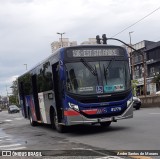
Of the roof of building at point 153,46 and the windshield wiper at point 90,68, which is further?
the roof of building at point 153,46

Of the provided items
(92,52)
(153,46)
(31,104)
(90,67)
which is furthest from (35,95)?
(153,46)

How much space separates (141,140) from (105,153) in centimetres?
205

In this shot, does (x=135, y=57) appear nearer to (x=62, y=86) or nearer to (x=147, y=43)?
(x=147, y=43)

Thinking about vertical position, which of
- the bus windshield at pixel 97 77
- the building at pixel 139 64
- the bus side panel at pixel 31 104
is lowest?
the bus side panel at pixel 31 104

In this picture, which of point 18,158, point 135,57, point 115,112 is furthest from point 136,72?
point 18,158

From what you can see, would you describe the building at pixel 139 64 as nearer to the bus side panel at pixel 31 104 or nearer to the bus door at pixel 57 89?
the bus side panel at pixel 31 104

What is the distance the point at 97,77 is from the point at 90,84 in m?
0.37

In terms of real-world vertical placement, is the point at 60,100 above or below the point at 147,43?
below

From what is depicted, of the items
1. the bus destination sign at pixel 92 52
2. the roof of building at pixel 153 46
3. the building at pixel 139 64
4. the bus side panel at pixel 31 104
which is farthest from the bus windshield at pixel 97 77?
the building at pixel 139 64

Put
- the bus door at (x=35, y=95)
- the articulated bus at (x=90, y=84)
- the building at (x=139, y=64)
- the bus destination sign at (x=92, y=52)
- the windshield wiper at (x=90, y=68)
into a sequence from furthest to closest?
the building at (x=139, y=64) → the bus door at (x=35, y=95) → the bus destination sign at (x=92, y=52) → the windshield wiper at (x=90, y=68) → the articulated bus at (x=90, y=84)

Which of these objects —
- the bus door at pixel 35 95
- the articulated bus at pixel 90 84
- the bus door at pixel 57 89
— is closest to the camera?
the articulated bus at pixel 90 84

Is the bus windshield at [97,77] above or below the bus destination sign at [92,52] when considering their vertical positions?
below

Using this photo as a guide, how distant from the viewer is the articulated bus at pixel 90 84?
13.1 metres

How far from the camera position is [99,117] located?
1327 centimetres
